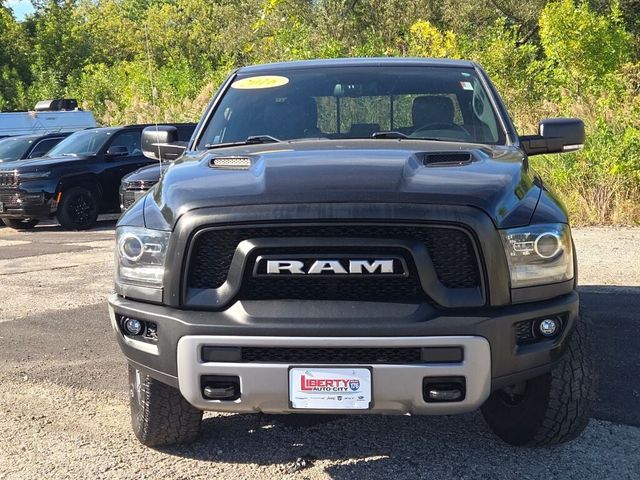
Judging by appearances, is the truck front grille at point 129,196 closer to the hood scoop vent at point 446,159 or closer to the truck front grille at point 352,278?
the hood scoop vent at point 446,159

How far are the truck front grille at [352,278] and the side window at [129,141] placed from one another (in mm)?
12727

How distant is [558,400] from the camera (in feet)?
11.7

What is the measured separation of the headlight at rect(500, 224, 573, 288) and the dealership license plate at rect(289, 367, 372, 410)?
0.68 metres

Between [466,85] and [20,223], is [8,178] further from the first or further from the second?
[466,85]

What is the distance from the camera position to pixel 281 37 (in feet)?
71.2

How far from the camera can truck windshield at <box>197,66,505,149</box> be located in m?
4.55

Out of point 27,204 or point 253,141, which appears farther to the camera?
point 27,204

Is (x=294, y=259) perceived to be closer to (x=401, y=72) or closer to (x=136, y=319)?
(x=136, y=319)

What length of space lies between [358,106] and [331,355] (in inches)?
79.9

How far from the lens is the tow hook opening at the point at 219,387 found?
312 centimetres

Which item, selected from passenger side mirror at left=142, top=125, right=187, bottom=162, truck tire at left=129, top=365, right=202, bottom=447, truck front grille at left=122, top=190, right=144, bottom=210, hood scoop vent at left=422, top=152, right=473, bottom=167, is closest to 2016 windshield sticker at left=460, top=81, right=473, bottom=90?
hood scoop vent at left=422, top=152, right=473, bottom=167

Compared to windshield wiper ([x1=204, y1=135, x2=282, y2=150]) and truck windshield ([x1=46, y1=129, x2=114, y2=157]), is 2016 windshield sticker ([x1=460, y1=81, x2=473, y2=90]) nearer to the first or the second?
windshield wiper ([x1=204, y1=135, x2=282, y2=150])

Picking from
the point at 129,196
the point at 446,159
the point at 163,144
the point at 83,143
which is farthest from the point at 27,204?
the point at 446,159

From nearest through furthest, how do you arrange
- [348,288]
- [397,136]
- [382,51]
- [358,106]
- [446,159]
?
[348,288], [446,159], [397,136], [358,106], [382,51]
